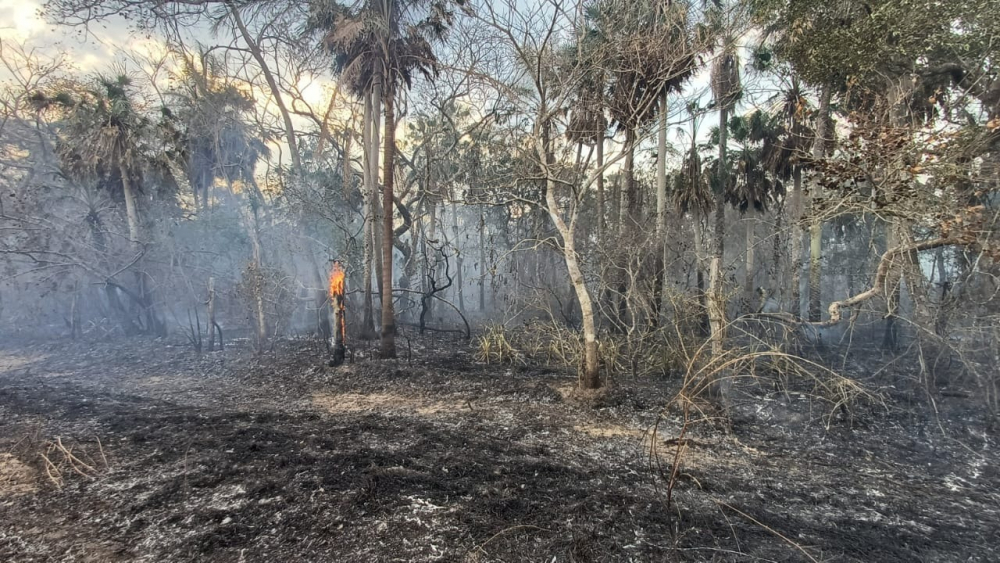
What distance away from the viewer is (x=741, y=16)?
6.74 metres

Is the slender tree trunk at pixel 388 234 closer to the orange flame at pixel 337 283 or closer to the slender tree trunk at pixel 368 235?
the orange flame at pixel 337 283

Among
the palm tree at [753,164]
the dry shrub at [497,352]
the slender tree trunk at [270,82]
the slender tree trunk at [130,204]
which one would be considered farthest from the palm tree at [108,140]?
the palm tree at [753,164]

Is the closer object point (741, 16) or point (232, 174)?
point (741, 16)

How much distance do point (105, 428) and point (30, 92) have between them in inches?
530

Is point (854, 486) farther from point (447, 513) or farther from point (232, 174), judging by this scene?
point (232, 174)

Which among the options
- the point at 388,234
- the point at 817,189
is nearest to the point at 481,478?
the point at 388,234

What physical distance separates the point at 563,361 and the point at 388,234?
499 centimetres

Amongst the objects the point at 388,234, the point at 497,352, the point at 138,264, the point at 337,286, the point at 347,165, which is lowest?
the point at 497,352

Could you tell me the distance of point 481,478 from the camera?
4.49 metres

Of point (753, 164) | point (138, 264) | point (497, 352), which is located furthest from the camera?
point (753, 164)

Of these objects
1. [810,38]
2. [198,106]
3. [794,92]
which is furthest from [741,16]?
[198,106]

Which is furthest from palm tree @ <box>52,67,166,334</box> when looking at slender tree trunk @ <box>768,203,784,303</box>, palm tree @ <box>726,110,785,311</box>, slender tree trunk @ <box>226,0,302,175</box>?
palm tree @ <box>726,110,785,311</box>

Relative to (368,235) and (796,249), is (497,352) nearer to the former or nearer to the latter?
(368,235)

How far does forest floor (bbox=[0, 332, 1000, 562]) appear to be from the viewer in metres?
3.37
